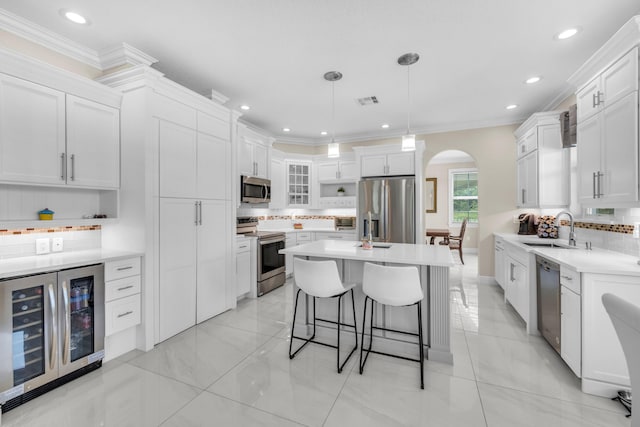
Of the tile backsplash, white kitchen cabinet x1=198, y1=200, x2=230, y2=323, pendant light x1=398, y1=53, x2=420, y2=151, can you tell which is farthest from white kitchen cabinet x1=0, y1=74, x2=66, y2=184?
pendant light x1=398, y1=53, x2=420, y2=151

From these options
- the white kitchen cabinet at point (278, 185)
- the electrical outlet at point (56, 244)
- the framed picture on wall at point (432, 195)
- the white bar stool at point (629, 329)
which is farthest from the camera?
the framed picture on wall at point (432, 195)

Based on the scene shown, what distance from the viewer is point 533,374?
223 cm

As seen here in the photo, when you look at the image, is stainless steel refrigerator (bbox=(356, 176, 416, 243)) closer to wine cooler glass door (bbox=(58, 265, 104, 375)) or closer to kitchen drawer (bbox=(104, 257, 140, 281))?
kitchen drawer (bbox=(104, 257, 140, 281))

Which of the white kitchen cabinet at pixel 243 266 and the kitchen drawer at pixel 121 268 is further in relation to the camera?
the white kitchen cabinet at pixel 243 266

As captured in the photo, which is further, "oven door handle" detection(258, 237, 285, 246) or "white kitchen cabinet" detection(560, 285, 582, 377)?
"oven door handle" detection(258, 237, 285, 246)

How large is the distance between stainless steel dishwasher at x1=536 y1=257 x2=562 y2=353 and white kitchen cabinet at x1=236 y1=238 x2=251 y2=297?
3.49m

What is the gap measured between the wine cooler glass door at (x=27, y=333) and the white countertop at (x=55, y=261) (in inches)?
2.4

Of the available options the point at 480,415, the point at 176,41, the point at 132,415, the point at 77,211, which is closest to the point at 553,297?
the point at 480,415

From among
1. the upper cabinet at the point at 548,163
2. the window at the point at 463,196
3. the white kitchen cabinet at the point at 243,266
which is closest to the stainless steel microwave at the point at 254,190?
the white kitchen cabinet at the point at 243,266

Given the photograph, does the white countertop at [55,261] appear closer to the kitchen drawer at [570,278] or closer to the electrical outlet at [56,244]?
the electrical outlet at [56,244]

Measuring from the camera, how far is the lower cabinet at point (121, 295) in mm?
2375

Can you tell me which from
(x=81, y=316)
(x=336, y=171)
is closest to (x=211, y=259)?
(x=81, y=316)

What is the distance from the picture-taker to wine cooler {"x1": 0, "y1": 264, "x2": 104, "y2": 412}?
184 centimetres

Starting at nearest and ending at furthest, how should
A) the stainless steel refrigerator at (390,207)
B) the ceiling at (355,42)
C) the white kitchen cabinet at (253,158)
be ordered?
1. the ceiling at (355,42)
2. the white kitchen cabinet at (253,158)
3. the stainless steel refrigerator at (390,207)
